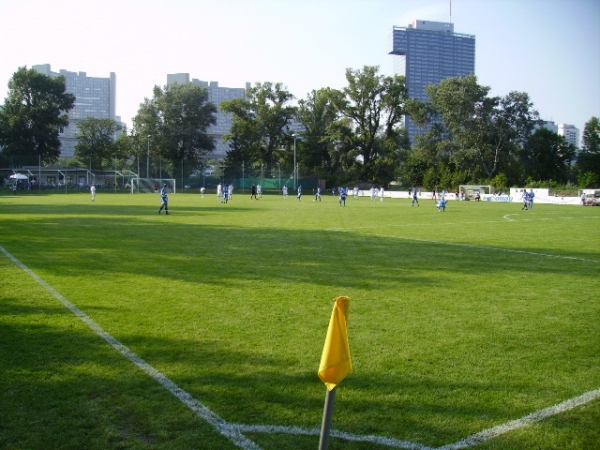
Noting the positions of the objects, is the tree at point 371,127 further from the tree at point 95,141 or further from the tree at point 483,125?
the tree at point 95,141

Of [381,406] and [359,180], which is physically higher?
[359,180]

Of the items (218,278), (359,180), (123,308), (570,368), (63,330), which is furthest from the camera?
(359,180)

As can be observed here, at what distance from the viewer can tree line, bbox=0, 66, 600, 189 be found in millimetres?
76812

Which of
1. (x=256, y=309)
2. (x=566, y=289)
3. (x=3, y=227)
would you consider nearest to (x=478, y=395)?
(x=256, y=309)

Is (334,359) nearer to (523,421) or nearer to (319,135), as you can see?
(523,421)

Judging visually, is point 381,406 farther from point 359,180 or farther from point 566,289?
point 359,180

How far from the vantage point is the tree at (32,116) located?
86.1 meters

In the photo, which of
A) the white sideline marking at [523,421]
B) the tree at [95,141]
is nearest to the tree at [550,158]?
the tree at [95,141]

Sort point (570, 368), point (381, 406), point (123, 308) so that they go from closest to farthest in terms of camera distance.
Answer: point (381, 406), point (570, 368), point (123, 308)

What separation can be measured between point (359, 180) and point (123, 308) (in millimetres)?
81708

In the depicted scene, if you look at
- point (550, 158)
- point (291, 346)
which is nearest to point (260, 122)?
point (550, 158)

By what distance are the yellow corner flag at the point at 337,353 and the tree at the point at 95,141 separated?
106 m

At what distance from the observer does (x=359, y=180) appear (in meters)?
88.1

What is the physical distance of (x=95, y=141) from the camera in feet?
339
